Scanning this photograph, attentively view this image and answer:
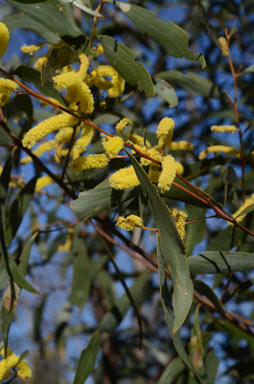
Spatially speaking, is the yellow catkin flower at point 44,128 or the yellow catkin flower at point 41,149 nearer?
the yellow catkin flower at point 44,128

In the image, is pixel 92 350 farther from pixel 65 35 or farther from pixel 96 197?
pixel 65 35

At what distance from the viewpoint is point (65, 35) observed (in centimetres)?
102

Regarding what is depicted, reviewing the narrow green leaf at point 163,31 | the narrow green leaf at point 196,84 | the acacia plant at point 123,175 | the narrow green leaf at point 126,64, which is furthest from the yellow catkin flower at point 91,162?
the narrow green leaf at point 196,84

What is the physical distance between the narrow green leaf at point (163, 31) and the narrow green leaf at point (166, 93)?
0.48ft

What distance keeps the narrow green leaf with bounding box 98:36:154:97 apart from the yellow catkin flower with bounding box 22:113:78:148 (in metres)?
0.24

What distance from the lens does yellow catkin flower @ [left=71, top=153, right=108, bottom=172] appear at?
Result: 32.2 inches

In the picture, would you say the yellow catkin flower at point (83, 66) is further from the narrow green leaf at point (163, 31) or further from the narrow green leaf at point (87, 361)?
the narrow green leaf at point (87, 361)

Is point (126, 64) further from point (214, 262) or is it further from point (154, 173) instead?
point (214, 262)

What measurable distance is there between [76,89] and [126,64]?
0.26m

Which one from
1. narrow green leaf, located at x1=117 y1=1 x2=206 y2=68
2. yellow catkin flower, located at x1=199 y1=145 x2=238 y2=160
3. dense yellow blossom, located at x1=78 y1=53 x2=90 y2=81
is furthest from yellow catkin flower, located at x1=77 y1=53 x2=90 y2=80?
yellow catkin flower, located at x1=199 y1=145 x2=238 y2=160

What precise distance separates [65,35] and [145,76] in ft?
0.68

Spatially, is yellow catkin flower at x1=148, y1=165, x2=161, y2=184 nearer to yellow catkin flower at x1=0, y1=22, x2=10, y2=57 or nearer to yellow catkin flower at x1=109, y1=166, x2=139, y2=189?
yellow catkin flower at x1=109, y1=166, x2=139, y2=189

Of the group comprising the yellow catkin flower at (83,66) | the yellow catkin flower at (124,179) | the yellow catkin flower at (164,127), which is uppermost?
the yellow catkin flower at (83,66)

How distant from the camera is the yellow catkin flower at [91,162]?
2.68 feet
